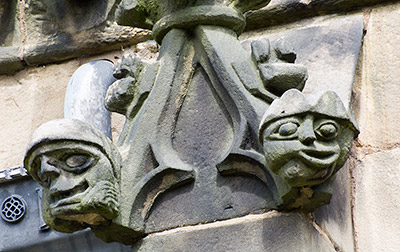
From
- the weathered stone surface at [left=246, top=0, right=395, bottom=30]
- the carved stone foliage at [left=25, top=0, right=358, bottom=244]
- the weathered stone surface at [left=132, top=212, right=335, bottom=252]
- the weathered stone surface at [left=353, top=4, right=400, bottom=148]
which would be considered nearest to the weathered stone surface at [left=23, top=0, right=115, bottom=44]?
the weathered stone surface at [left=246, top=0, right=395, bottom=30]

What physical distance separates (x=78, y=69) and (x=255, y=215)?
1.20 metres

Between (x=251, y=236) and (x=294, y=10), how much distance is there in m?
1.03

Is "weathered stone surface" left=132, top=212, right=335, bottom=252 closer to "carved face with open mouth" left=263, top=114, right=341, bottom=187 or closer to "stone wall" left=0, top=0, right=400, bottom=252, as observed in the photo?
"stone wall" left=0, top=0, right=400, bottom=252

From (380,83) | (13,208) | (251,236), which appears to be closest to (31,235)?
(13,208)

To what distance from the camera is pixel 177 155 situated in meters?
2.65

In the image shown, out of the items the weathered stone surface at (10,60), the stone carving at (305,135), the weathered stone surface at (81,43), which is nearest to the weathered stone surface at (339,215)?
the stone carving at (305,135)

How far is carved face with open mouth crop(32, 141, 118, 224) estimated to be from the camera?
2.48 meters

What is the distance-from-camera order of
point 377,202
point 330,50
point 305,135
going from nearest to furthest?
point 305,135 < point 377,202 < point 330,50

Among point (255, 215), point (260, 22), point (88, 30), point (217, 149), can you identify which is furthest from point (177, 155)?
point (88, 30)

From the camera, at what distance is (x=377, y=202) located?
9.43ft

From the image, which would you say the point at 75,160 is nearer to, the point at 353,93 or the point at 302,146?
the point at 302,146

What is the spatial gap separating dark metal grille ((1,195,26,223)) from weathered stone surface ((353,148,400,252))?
1075 mm

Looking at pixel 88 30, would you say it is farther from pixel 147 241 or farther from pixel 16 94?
pixel 147 241

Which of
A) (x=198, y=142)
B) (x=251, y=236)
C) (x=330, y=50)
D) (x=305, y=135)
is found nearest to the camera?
(x=305, y=135)
